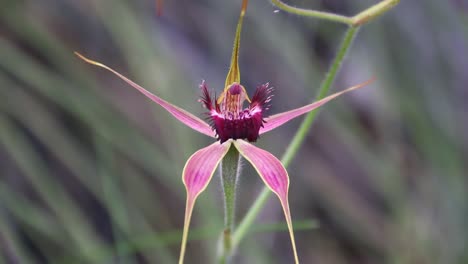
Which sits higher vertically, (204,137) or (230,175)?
(204,137)

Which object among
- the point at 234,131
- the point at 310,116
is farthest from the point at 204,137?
the point at 234,131

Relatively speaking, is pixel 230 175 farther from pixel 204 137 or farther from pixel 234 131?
pixel 204 137

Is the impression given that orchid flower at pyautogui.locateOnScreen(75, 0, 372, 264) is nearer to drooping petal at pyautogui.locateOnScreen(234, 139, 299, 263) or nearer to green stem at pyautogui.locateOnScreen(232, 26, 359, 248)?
drooping petal at pyautogui.locateOnScreen(234, 139, 299, 263)

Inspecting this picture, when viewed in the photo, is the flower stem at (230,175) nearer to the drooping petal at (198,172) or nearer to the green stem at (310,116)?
the drooping petal at (198,172)

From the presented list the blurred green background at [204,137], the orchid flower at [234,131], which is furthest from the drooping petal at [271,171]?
the blurred green background at [204,137]

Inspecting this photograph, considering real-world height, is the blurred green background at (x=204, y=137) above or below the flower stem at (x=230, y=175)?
above
